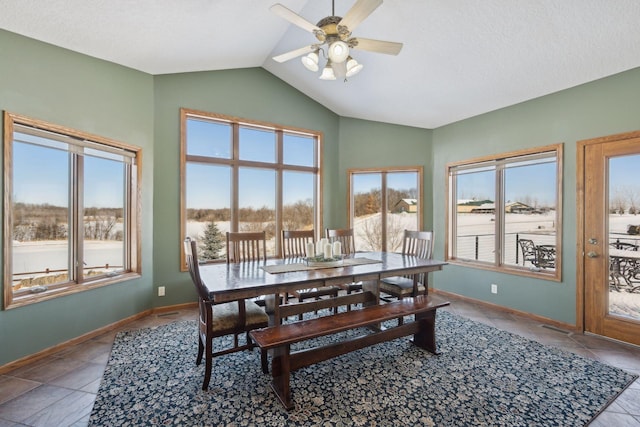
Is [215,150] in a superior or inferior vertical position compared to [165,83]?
inferior

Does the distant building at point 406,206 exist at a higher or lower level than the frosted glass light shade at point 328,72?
lower

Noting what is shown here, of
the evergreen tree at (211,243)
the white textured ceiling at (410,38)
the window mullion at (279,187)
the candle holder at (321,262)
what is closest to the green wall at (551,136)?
the white textured ceiling at (410,38)

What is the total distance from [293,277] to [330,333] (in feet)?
1.81

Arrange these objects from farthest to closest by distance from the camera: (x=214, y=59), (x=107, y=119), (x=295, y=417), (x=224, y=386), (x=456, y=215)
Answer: (x=456, y=215), (x=214, y=59), (x=107, y=119), (x=224, y=386), (x=295, y=417)

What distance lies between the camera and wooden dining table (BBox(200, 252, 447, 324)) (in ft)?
7.28

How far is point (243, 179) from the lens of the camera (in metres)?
4.49

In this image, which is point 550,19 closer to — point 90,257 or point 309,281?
point 309,281

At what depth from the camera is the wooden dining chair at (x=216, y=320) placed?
219cm

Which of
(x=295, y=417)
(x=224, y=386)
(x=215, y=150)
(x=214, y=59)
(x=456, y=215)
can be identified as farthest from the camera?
(x=456, y=215)

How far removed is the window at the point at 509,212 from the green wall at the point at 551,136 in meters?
0.11

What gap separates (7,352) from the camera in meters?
2.41

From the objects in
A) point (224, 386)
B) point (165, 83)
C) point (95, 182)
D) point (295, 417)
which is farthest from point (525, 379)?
point (165, 83)

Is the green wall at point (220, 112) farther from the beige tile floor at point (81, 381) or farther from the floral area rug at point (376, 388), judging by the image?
the floral area rug at point (376, 388)

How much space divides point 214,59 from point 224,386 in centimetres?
370
